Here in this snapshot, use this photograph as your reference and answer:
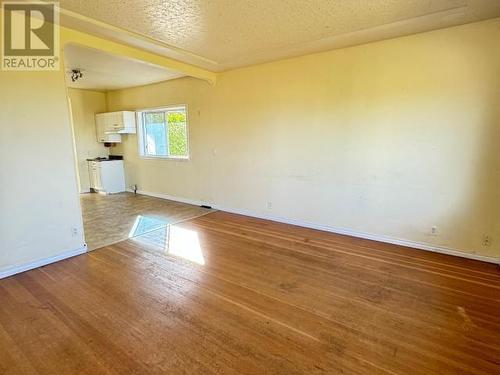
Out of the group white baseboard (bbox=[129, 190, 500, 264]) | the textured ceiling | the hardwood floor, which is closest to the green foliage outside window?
white baseboard (bbox=[129, 190, 500, 264])

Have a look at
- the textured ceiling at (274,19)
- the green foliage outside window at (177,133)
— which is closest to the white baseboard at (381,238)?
the green foliage outside window at (177,133)

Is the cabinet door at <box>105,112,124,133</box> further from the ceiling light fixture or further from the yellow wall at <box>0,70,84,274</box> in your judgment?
the yellow wall at <box>0,70,84,274</box>

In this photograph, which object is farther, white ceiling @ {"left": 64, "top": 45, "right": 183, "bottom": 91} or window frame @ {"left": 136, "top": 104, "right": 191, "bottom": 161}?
window frame @ {"left": 136, "top": 104, "right": 191, "bottom": 161}

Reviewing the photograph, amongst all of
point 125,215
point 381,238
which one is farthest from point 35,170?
point 381,238

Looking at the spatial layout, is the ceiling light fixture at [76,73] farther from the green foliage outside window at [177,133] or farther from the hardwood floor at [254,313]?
the hardwood floor at [254,313]

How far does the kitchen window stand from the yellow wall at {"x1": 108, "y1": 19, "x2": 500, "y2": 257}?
0.75 m

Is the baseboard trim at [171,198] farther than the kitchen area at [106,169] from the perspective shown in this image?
Yes

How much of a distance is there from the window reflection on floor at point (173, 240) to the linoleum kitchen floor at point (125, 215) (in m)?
0.05

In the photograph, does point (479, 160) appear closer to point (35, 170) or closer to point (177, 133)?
point (35, 170)

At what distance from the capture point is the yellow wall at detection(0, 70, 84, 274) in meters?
2.74

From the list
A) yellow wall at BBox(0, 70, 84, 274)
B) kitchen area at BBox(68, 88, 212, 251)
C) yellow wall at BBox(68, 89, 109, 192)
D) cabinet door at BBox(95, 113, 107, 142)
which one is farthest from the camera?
cabinet door at BBox(95, 113, 107, 142)

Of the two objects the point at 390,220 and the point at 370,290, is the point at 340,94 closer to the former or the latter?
the point at 390,220

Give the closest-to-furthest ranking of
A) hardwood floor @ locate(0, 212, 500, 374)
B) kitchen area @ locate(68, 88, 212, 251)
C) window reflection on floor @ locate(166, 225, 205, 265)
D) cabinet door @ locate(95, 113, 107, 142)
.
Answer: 1. hardwood floor @ locate(0, 212, 500, 374)
2. window reflection on floor @ locate(166, 225, 205, 265)
3. kitchen area @ locate(68, 88, 212, 251)
4. cabinet door @ locate(95, 113, 107, 142)

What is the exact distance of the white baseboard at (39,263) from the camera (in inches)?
111
